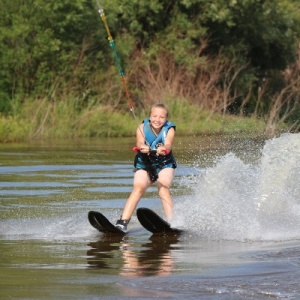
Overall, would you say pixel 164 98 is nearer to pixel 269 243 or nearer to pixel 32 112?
pixel 32 112

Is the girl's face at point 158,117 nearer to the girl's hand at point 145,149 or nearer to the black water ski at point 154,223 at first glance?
the girl's hand at point 145,149

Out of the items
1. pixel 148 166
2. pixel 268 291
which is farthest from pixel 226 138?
pixel 268 291

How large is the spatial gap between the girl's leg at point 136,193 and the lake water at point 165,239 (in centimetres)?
21

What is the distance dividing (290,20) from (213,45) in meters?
3.56

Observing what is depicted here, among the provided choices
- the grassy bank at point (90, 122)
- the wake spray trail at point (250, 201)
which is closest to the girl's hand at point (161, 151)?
the wake spray trail at point (250, 201)

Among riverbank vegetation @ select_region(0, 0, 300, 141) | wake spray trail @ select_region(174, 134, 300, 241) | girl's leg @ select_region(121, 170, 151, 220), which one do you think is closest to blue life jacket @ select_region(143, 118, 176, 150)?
girl's leg @ select_region(121, 170, 151, 220)

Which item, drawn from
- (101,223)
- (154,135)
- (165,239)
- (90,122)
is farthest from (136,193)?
(90,122)

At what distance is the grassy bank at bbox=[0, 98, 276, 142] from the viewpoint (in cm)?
3241

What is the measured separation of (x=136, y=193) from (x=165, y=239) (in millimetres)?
757

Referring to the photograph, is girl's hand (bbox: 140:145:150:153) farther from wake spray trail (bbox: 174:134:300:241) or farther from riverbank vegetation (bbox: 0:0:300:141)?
riverbank vegetation (bbox: 0:0:300:141)

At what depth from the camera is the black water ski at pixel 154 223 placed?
11297 millimetres

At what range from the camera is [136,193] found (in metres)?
11.7

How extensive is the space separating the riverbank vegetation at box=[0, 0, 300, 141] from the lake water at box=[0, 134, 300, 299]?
1490cm

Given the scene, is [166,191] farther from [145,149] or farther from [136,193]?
[145,149]
